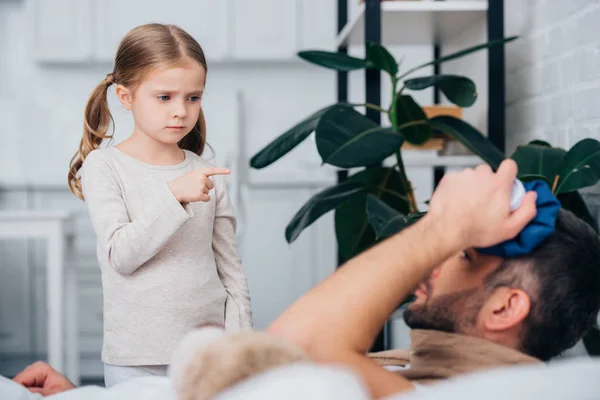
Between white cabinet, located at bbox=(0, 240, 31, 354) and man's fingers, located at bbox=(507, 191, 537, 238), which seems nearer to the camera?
man's fingers, located at bbox=(507, 191, 537, 238)

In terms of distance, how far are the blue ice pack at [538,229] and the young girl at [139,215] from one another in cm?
52

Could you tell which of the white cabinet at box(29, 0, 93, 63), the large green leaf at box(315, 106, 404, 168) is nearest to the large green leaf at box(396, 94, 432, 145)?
the large green leaf at box(315, 106, 404, 168)

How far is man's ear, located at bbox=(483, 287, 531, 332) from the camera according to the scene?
872mm

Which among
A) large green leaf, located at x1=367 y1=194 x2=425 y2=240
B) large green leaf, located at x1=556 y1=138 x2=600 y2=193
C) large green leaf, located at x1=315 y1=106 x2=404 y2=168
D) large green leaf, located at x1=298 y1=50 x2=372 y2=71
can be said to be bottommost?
large green leaf, located at x1=367 y1=194 x2=425 y2=240

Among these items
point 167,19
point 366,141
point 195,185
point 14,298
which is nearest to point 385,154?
point 366,141

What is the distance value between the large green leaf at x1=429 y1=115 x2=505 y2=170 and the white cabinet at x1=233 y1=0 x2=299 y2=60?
2.23m

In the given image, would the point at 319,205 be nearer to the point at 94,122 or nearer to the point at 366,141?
the point at 366,141

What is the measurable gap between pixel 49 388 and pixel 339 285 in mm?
558

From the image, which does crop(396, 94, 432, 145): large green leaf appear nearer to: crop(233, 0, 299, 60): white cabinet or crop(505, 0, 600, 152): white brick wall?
crop(505, 0, 600, 152): white brick wall

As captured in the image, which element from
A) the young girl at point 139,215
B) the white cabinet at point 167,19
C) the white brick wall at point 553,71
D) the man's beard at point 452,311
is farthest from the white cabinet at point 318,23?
the man's beard at point 452,311

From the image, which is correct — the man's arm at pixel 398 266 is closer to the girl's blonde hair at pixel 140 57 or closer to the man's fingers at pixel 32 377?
the man's fingers at pixel 32 377

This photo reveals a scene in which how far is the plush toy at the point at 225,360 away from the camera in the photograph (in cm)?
59

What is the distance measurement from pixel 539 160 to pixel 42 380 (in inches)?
38.1

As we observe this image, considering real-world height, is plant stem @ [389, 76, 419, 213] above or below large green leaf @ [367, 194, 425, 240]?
above
